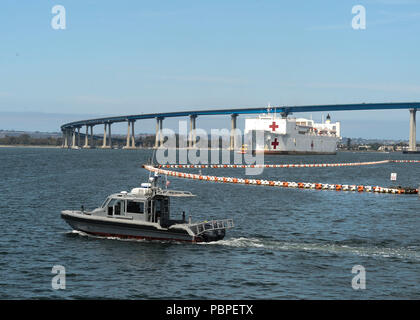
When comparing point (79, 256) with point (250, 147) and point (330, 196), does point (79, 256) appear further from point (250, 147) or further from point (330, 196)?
point (250, 147)

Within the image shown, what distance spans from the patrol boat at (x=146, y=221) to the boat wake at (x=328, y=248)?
1.04 meters

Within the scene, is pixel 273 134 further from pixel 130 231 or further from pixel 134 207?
pixel 130 231

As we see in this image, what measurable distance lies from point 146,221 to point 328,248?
9.49 m

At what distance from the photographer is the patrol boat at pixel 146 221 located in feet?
89.5

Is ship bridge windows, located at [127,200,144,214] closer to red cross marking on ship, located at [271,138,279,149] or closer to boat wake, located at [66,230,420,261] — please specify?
boat wake, located at [66,230,420,261]

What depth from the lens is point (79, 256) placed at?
24.7 m

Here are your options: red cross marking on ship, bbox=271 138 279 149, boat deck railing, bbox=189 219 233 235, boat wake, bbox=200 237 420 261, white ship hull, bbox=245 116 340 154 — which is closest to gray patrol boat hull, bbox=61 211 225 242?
boat deck railing, bbox=189 219 233 235

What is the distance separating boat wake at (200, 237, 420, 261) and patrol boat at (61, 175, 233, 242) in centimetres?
104

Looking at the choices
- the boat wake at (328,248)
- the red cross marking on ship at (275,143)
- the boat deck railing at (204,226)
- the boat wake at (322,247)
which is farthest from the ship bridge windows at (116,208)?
the red cross marking on ship at (275,143)

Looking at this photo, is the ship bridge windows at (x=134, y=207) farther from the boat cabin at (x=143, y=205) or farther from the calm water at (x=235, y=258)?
the calm water at (x=235, y=258)

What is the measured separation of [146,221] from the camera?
27.6m

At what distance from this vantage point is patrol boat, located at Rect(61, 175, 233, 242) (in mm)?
27281
